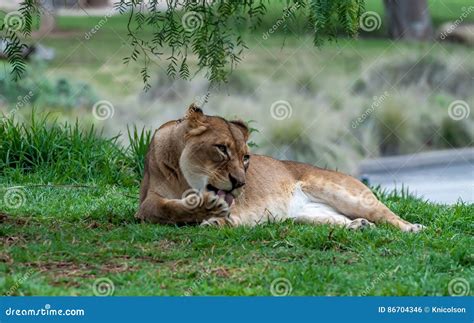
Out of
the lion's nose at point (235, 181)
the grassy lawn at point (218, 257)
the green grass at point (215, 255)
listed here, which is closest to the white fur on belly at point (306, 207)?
the grassy lawn at point (218, 257)

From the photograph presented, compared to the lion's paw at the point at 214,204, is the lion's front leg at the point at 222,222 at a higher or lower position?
lower

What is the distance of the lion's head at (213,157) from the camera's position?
720 cm

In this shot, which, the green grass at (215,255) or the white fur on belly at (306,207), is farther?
the white fur on belly at (306,207)

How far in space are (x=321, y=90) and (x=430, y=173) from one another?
6.03 feet

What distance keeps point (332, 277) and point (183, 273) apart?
2.67ft

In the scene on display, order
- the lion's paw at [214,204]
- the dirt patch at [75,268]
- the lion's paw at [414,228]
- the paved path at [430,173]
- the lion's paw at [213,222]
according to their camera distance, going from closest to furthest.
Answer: the dirt patch at [75,268] → the lion's paw at [214,204] → the lion's paw at [213,222] → the lion's paw at [414,228] → the paved path at [430,173]

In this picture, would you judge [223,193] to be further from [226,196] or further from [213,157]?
[213,157]

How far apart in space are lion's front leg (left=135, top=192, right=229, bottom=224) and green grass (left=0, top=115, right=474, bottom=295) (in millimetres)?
132

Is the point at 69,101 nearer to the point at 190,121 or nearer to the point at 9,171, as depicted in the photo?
the point at 9,171

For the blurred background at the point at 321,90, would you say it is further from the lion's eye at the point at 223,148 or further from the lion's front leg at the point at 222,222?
the lion's eye at the point at 223,148

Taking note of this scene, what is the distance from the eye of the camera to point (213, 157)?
7211 millimetres

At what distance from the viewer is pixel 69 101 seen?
12641 mm

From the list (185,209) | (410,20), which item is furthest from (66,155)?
(410,20)

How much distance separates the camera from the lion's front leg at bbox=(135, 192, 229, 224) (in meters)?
7.16
